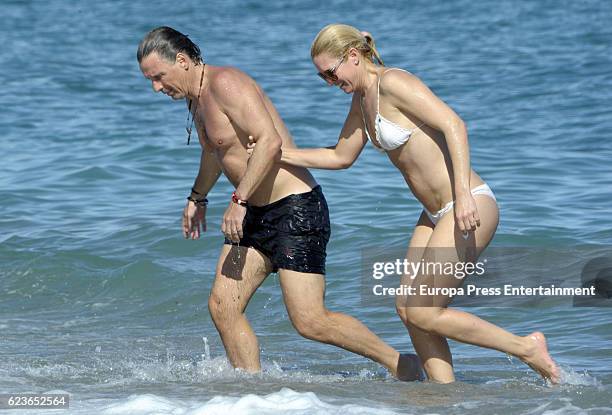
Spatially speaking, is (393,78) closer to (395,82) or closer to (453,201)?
(395,82)

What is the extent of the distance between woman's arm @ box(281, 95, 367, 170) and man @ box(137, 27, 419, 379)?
3.8 inches

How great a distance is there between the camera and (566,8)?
1006 inches

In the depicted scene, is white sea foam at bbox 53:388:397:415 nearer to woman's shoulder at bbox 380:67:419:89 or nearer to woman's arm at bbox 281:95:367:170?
woman's arm at bbox 281:95:367:170

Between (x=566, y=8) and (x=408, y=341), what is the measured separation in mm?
20356

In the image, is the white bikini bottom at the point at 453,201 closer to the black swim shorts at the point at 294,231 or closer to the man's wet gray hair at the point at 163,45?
the black swim shorts at the point at 294,231

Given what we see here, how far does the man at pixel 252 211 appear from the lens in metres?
5.28

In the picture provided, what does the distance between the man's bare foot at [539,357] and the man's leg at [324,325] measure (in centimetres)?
65

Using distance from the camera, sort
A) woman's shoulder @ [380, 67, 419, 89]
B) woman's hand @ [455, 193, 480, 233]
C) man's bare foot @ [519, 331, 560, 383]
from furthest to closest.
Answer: man's bare foot @ [519, 331, 560, 383] → woman's shoulder @ [380, 67, 419, 89] → woman's hand @ [455, 193, 480, 233]

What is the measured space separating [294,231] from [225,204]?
17.2ft

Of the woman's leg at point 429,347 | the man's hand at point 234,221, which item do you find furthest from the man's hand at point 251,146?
the woman's leg at point 429,347

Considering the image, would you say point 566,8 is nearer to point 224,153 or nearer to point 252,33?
point 252,33

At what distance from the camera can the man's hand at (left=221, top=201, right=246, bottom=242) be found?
523 cm

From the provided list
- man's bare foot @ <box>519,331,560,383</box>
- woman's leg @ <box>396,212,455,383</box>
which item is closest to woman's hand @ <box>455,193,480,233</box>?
woman's leg @ <box>396,212,455,383</box>

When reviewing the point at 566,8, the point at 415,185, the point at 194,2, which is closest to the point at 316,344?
the point at 415,185
